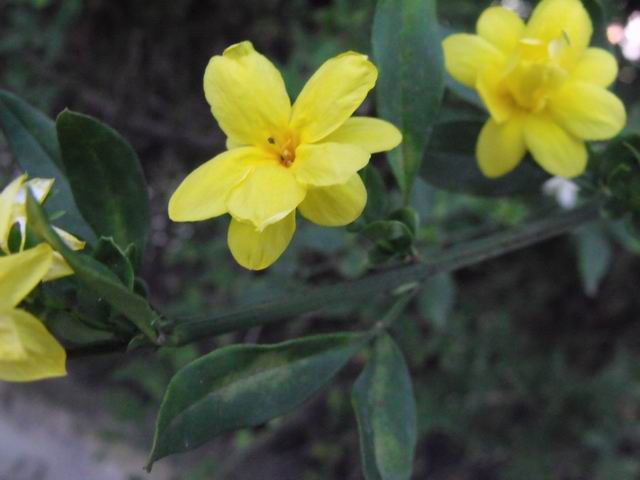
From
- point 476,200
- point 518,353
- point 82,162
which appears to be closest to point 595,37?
point 82,162

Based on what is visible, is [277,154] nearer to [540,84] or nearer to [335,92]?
[335,92]

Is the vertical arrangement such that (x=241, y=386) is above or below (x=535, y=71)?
below

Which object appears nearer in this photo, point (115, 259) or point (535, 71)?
point (115, 259)

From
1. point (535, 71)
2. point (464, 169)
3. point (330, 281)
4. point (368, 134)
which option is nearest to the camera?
point (368, 134)

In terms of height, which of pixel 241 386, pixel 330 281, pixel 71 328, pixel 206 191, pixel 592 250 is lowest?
pixel 330 281

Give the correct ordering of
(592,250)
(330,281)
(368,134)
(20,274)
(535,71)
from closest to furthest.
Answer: (20,274)
(368,134)
(535,71)
(592,250)
(330,281)

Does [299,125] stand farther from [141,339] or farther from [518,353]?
[518,353]

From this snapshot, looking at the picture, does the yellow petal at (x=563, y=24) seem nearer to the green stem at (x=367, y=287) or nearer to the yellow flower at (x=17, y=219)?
the green stem at (x=367, y=287)

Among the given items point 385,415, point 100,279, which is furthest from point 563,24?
point 100,279
